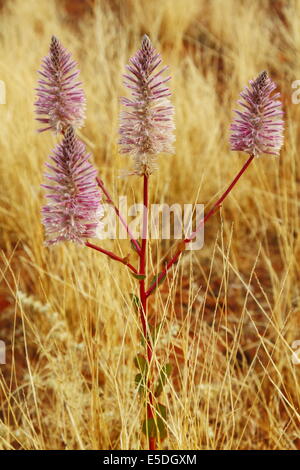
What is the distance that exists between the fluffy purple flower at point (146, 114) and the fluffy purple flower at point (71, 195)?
0.10 meters

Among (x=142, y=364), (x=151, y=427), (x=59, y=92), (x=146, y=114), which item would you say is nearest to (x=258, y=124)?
(x=146, y=114)

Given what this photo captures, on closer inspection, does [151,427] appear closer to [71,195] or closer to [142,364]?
[142,364]

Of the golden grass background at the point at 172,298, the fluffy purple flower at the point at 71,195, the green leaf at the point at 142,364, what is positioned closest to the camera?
the fluffy purple flower at the point at 71,195

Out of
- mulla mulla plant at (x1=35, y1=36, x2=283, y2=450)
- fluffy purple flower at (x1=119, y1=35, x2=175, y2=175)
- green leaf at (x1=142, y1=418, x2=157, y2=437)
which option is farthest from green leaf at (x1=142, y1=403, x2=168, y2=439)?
fluffy purple flower at (x1=119, y1=35, x2=175, y2=175)

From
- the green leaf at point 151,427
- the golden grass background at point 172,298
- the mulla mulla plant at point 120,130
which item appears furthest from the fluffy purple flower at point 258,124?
the green leaf at point 151,427

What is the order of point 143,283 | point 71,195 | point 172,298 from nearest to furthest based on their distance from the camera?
1. point 71,195
2. point 143,283
3. point 172,298

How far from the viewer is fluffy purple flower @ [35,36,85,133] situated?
89cm

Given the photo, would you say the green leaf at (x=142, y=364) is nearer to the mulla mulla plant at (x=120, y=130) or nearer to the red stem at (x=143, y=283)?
the red stem at (x=143, y=283)

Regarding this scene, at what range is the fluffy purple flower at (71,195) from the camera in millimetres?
822

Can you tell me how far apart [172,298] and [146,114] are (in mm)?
595

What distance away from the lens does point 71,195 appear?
831 millimetres

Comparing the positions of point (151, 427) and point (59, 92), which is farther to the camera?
point (151, 427)
